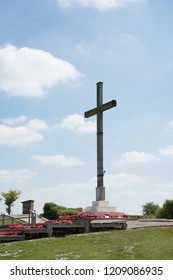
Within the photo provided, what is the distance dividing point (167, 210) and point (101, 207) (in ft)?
28.6

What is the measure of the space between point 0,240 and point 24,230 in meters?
1.00

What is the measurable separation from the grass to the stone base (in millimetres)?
8495

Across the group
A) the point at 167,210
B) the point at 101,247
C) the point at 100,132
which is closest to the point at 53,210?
the point at 167,210

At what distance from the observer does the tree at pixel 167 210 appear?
32844mm

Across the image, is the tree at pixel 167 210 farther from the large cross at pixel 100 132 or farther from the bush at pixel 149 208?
the large cross at pixel 100 132

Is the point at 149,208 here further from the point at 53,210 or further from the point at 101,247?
the point at 101,247

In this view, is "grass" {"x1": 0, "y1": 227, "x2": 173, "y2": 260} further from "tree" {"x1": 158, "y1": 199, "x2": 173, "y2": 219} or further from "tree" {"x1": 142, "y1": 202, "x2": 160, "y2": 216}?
"tree" {"x1": 142, "y1": 202, "x2": 160, "y2": 216}

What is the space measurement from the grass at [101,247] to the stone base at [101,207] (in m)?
8.49

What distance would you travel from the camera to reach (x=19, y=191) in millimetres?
44969

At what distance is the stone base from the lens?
26.1 m

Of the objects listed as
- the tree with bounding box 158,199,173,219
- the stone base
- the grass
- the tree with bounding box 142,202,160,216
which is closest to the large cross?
the stone base

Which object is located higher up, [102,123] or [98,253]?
[102,123]
